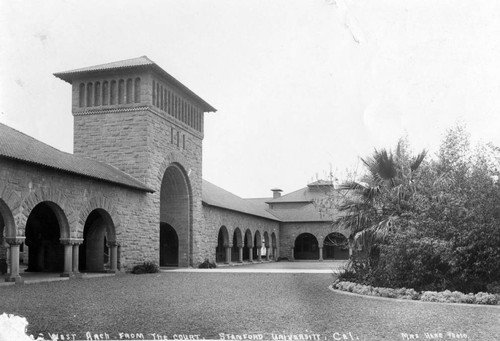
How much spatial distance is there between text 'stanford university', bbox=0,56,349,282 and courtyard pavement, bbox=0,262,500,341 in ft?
14.2

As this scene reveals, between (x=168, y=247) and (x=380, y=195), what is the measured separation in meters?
17.7

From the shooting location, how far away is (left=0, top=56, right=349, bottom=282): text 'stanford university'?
17141 millimetres

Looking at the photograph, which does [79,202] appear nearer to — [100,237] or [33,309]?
[100,237]

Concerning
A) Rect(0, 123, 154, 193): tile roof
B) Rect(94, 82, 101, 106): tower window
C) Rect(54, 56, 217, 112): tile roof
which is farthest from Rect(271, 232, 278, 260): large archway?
Rect(94, 82, 101, 106): tower window

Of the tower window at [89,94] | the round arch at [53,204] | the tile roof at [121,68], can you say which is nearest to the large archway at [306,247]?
the tile roof at [121,68]

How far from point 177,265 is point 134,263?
649 cm

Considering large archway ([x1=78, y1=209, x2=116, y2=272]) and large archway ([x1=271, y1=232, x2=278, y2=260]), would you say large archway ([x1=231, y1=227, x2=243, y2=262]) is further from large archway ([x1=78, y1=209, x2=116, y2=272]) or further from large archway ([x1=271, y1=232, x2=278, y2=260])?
large archway ([x1=78, y1=209, x2=116, y2=272])

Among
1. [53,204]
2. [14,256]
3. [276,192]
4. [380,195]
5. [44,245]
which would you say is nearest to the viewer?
[380,195]

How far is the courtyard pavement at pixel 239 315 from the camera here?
7.73 m

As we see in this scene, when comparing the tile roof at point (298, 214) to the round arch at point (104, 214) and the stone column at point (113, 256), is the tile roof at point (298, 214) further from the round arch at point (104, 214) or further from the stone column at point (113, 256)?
the round arch at point (104, 214)

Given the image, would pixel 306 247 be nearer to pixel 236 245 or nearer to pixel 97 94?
pixel 236 245

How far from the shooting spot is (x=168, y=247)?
3019 cm

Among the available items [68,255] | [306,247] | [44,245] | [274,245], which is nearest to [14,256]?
[68,255]

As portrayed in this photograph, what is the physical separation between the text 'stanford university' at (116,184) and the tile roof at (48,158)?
0.21 ft
